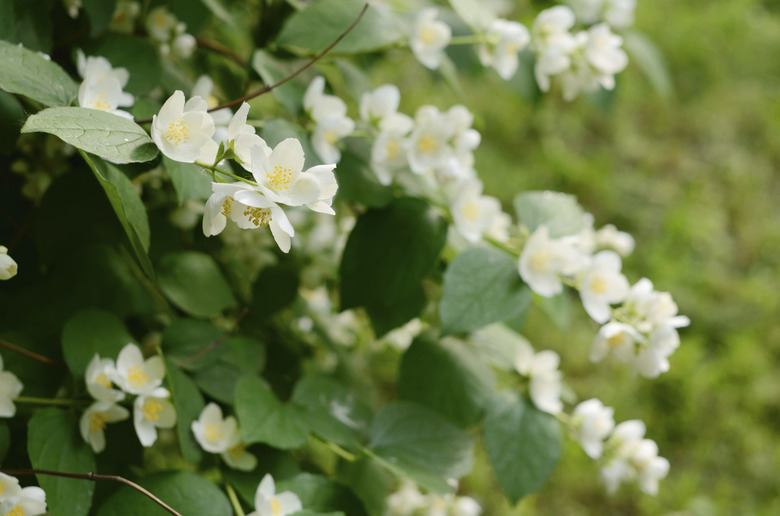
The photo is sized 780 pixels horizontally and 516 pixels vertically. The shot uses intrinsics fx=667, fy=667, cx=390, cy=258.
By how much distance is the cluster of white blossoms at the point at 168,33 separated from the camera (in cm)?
82

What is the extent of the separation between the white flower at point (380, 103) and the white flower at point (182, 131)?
0.32m

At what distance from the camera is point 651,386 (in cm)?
164

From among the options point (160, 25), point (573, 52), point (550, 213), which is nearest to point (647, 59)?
point (573, 52)

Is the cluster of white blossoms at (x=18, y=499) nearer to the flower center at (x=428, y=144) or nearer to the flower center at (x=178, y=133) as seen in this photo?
the flower center at (x=178, y=133)

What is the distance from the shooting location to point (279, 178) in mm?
503

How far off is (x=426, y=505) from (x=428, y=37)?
2.32 feet

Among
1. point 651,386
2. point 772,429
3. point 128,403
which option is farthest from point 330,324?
point 772,429

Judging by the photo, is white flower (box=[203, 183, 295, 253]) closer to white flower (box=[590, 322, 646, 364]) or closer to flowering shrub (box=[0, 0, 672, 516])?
flowering shrub (box=[0, 0, 672, 516])

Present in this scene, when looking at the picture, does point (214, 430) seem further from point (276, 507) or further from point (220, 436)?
point (276, 507)

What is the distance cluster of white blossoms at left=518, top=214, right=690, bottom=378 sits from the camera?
2.41ft

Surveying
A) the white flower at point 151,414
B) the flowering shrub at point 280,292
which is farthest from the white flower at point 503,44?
the white flower at point 151,414

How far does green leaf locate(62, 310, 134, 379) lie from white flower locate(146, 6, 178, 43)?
354 millimetres

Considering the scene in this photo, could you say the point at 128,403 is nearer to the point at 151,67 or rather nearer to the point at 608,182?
the point at 151,67

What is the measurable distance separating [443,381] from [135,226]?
44cm
